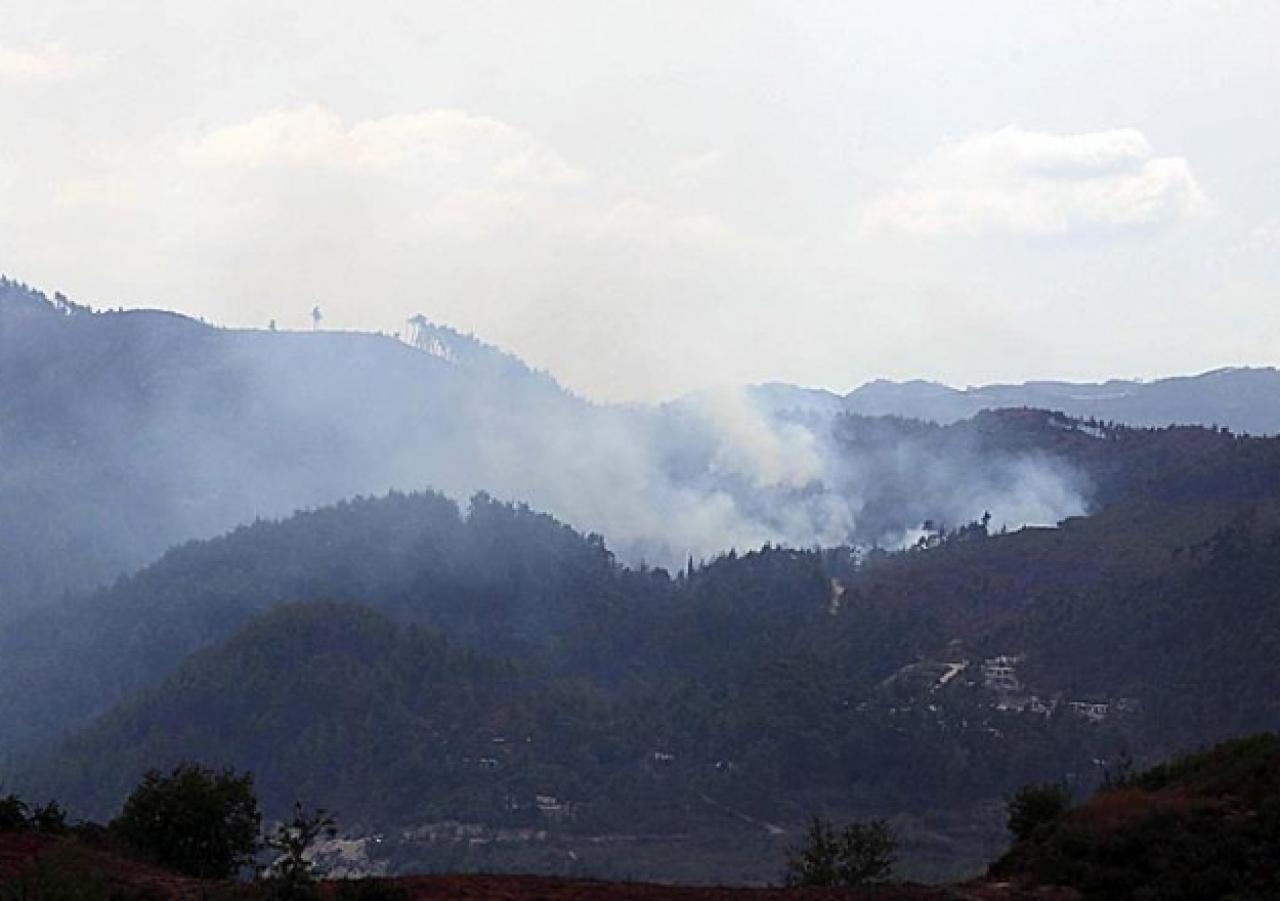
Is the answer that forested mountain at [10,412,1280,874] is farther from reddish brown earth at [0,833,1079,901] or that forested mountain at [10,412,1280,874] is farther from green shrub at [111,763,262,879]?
reddish brown earth at [0,833,1079,901]

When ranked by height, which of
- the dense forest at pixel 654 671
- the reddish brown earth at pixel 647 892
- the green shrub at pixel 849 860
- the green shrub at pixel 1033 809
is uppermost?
the dense forest at pixel 654 671

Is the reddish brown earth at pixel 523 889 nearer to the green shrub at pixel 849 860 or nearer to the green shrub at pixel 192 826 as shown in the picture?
the green shrub at pixel 192 826

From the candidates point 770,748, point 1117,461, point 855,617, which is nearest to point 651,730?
→ point 770,748

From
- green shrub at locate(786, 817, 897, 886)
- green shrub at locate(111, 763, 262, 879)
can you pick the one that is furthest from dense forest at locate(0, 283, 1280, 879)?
green shrub at locate(111, 763, 262, 879)

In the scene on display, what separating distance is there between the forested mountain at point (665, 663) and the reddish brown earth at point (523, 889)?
77.0 meters

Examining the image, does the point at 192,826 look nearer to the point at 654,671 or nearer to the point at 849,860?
the point at 849,860

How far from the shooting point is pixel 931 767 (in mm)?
111812

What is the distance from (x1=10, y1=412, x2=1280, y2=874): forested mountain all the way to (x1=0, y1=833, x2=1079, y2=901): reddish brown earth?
7698 cm

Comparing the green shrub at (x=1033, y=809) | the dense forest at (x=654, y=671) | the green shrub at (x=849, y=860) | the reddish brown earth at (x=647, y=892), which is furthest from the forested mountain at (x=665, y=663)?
the reddish brown earth at (x=647, y=892)

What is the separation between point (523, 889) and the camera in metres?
28.1

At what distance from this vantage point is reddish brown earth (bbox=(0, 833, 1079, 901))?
26.3 metres

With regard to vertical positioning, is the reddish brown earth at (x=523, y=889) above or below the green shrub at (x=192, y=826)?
below

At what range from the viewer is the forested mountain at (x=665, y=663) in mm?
112312

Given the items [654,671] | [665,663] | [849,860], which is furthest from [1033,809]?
[665,663]
